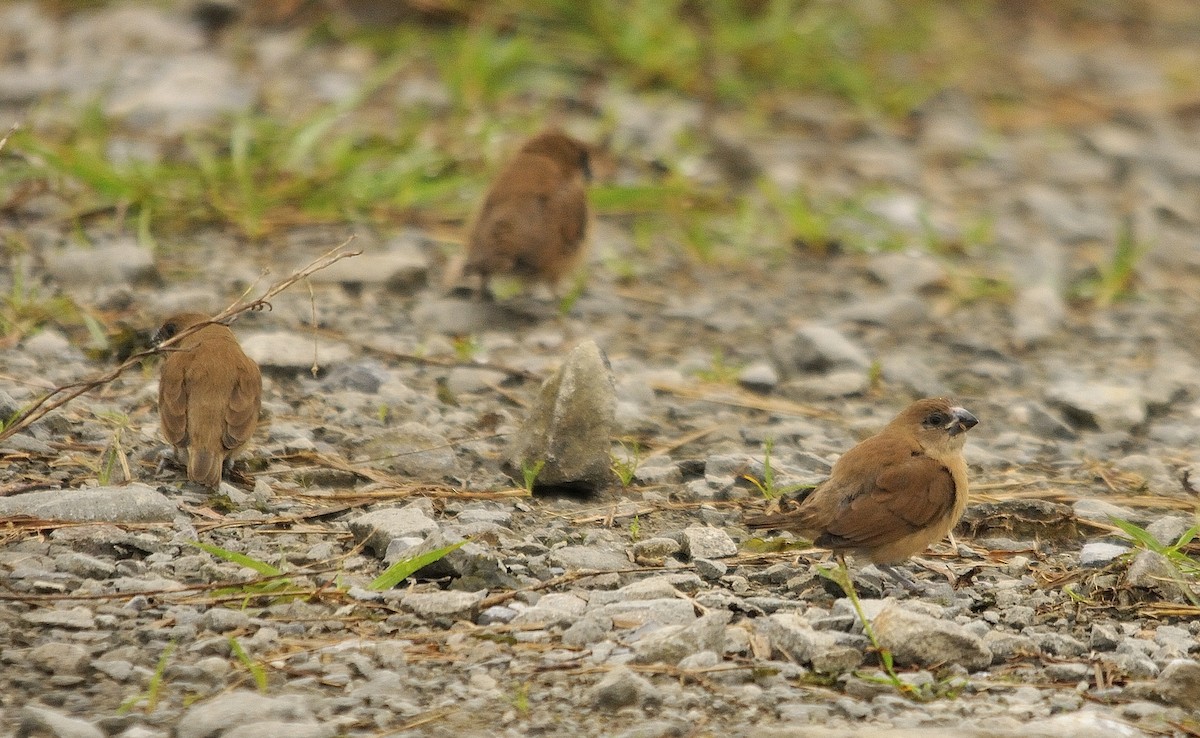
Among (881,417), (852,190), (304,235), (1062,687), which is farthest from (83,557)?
(852,190)

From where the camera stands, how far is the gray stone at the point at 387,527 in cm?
458

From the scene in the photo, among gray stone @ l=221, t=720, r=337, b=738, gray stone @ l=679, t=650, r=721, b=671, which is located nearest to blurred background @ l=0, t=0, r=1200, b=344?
gray stone @ l=221, t=720, r=337, b=738

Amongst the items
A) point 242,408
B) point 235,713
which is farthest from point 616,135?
point 235,713

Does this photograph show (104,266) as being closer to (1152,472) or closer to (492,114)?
(492,114)

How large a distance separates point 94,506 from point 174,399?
0.70 m

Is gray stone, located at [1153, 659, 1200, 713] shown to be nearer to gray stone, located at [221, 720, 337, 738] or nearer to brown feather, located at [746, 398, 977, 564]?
brown feather, located at [746, 398, 977, 564]

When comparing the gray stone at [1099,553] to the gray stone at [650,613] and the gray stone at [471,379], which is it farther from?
the gray stone at [471,379]

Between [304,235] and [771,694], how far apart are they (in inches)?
191

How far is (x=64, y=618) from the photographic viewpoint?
3930 mm

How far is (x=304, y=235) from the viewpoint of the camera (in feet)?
26.4

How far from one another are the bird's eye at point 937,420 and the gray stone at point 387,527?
5.59 ft

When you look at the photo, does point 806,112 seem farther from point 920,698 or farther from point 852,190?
point 920,698

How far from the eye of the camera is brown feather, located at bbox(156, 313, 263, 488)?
16.4 ft

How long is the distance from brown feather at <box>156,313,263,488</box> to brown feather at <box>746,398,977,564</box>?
66.5 inches
